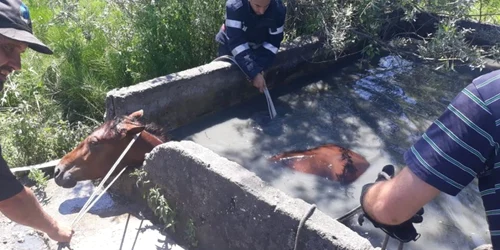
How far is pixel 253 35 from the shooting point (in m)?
4.80

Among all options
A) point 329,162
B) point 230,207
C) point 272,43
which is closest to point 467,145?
point 230,207

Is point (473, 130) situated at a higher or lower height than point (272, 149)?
higher

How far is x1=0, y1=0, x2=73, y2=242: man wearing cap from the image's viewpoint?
203 cm

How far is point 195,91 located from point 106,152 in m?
1.22

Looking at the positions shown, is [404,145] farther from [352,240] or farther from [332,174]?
[352,240]

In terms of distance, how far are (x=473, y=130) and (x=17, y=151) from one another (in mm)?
3748

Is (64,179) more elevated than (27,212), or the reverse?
(27,212)

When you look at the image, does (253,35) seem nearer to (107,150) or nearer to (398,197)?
(107,150)

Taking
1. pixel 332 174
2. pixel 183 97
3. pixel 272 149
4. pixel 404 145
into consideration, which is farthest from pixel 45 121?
pixel 404 145

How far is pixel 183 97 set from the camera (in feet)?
13.8

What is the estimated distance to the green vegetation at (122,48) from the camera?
15.0 feet

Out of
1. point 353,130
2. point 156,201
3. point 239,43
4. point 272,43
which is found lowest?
point 353,130

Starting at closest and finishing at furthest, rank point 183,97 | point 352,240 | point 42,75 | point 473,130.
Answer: point 473,130
point 352,240
point 183,97
point 42,75

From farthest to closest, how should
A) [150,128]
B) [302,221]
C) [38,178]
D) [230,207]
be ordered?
[38,178]
[150,128]
[230,207]
[302,221]
